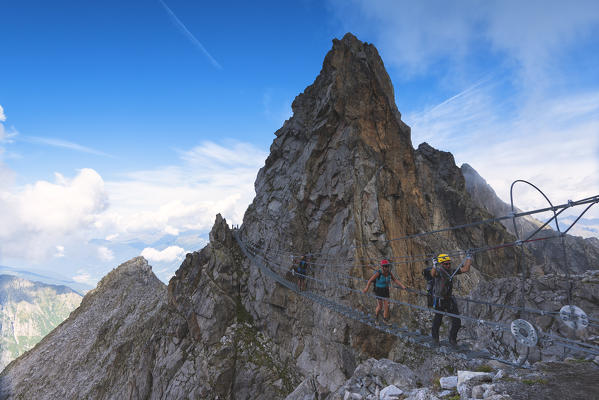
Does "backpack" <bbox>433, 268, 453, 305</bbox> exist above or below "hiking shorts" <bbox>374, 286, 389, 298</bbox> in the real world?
above

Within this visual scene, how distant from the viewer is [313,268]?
20.6 metres

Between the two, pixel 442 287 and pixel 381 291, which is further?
pixel 381 291

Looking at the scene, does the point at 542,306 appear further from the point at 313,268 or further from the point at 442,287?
the point at 313,268

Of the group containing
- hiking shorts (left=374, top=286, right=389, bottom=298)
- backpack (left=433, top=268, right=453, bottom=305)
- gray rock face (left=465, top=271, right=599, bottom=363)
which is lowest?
gray rock face (left=465, top=271, right=599, bottom=363)

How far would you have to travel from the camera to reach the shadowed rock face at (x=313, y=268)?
1836 cm

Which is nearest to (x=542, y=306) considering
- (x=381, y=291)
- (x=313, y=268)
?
(x=381, y=291)

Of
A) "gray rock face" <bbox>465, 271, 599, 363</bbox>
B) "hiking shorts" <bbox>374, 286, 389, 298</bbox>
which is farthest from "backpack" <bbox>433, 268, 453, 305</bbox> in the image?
"gray rock face" <bbox>465, 271, 599, 363</bbox>

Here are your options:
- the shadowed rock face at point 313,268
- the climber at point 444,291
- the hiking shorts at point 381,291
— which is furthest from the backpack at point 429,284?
the shadowed rock face at point 313,268

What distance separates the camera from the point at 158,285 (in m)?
45.0

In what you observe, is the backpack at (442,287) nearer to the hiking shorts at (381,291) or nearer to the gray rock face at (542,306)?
the hiking shorts at (381,291)

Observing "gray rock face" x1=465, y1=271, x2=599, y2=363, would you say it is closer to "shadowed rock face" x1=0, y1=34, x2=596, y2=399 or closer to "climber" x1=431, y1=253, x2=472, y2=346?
"shadowed rock face" x1=0, y1=34, x2=596, y2=399

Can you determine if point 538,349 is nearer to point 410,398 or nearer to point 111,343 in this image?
point 410,398

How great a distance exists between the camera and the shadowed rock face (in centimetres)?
1836

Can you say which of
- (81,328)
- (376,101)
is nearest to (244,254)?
(376,101)
